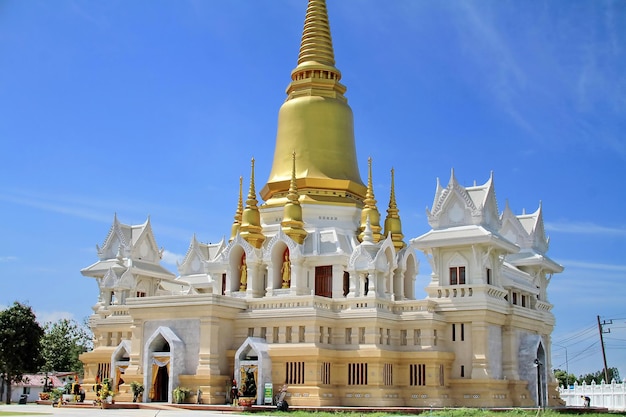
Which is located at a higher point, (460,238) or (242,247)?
(242,247)

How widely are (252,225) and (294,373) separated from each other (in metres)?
9.49

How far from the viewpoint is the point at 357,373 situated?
3481 centimetres

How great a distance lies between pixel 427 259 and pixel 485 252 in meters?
2.60

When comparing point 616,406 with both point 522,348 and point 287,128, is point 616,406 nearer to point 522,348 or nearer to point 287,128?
point 522,348

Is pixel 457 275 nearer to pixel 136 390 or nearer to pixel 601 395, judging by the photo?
pixel 136 390

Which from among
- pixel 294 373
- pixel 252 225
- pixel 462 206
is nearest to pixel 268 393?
pixel 294 373

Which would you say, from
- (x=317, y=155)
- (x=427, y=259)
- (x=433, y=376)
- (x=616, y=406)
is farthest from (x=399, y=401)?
(x=616, y=406)

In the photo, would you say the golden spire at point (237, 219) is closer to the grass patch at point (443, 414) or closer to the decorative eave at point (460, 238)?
the decorative eave at point (460, 238)

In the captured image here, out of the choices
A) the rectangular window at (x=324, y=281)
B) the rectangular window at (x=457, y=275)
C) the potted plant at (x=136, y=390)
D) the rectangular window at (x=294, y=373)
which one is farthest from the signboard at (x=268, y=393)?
the rectangular window at (x=457, y=275)

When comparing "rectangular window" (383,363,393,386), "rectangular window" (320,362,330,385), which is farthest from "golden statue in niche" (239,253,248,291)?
"rectangular window" (383,363,393,386)

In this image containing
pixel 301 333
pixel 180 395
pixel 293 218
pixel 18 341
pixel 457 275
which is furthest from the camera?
pixel 18 341

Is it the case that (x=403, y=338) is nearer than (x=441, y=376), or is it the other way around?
(x=441, y=376)

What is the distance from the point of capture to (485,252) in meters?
37.3

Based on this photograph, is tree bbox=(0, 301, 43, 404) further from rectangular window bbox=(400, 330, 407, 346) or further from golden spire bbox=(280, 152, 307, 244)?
rectangular window bbox=(400, 330, 407, 346)
